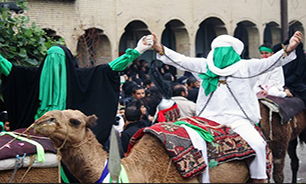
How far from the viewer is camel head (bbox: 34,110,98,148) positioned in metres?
4.07

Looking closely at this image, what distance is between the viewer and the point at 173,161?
4.73m

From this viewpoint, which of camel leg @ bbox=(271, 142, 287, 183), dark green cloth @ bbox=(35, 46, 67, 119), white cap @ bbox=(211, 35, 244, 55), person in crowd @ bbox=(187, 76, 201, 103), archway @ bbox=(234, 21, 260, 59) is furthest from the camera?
archway @ bbox=(234, 21, 260, 59)

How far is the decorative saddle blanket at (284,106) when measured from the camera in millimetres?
7805

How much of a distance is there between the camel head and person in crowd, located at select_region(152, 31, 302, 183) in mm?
1677

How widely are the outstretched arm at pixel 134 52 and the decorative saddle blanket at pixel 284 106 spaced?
2964 millimetres

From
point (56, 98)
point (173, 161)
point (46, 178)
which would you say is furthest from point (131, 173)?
point (56, 98)

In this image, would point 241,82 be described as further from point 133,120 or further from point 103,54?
point 103,54

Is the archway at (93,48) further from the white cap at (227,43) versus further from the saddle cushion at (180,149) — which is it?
the saddle cushion at (180,149)

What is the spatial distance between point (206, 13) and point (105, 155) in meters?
20.8

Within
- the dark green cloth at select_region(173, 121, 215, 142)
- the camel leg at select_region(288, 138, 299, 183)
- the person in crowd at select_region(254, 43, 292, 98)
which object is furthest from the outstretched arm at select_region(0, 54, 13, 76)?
the camel leg at select_region(288, 138, 299, 183)

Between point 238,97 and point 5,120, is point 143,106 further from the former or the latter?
point 238,97

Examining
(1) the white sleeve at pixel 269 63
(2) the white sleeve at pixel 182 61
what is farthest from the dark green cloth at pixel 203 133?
(1) the white sleeve at pixel 269 63

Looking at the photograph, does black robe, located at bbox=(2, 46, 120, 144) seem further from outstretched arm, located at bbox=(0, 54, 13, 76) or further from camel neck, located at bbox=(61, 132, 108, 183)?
camel neck, located at bbox=(61, 132, 108, 183)

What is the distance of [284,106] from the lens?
796cm
